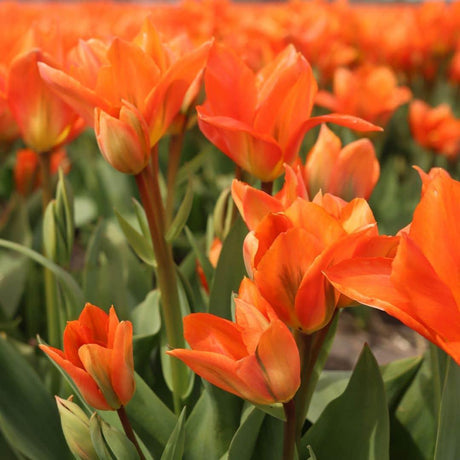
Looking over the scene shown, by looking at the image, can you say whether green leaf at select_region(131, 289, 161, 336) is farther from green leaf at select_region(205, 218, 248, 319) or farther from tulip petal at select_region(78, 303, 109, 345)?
tulip petal at select_region(78, 303, 109, 345)

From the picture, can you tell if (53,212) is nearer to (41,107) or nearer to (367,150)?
(41,107)

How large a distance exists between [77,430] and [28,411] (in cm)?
24

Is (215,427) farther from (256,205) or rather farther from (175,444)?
(256,205)

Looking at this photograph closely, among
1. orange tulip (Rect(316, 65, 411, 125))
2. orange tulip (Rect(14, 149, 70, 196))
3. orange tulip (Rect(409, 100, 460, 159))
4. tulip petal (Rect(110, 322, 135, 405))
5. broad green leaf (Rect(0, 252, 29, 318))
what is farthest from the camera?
orange tulip (Rect(409, 100, 460, 159))

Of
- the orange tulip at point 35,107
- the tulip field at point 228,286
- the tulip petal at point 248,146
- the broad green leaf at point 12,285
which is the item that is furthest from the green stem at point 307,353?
the broad green leaf at point 12,285

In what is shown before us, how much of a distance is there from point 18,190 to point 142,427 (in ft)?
3.17

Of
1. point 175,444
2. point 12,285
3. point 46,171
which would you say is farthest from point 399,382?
point 12,285

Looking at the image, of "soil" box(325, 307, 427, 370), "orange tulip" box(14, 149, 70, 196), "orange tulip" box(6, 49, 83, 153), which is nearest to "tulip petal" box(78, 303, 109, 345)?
"orange tulip" box(6, 49, 83, 153)

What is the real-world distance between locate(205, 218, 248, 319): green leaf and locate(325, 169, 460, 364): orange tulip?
0.31m

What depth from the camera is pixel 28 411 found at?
2.69ft

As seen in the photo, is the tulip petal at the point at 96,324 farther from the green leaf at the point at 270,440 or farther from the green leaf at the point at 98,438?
the green leaf at the point at 270,440

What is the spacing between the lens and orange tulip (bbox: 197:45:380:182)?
0.72 m

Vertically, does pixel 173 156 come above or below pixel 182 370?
above

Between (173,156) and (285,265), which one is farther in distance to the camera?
(173,156)
